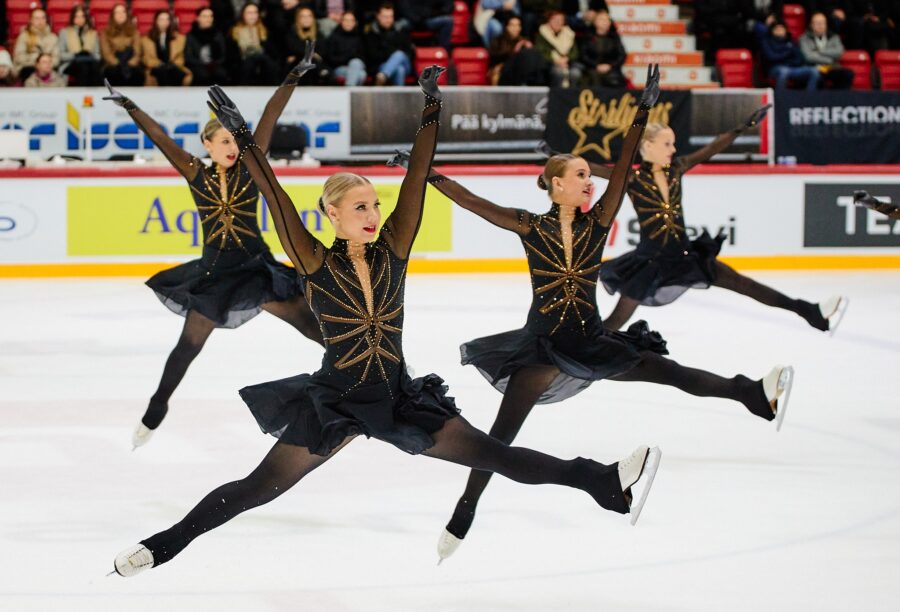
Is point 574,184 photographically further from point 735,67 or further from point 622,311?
point 735,67

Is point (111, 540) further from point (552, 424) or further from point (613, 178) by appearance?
point (552, 424)

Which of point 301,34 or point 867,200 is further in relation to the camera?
point 301,34

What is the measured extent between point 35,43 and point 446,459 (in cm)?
988

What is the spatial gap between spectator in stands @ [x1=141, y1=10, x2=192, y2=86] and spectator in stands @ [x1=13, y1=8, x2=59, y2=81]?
0.81 meters

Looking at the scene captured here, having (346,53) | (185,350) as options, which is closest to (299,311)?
(185,350)

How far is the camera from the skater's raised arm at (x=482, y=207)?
13.9 ft

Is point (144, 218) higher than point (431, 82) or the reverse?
the reverse

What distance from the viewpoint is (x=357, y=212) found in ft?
11.4

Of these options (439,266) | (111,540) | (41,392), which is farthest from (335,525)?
(439,266)

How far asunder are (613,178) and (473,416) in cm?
214

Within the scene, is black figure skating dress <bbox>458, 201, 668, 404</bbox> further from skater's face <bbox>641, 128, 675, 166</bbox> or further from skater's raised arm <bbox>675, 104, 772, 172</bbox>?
skater's raised arm <bbox>675, 104, 772, 172</bbox>

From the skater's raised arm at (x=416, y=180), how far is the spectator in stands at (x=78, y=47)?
9.06 metres

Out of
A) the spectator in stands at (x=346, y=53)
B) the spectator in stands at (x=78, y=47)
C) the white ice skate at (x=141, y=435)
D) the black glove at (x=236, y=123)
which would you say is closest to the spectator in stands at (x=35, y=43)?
the spectator in stands at (x=78, y=47)

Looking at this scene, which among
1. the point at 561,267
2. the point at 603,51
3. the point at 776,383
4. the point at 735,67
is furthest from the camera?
the point at 735,67
